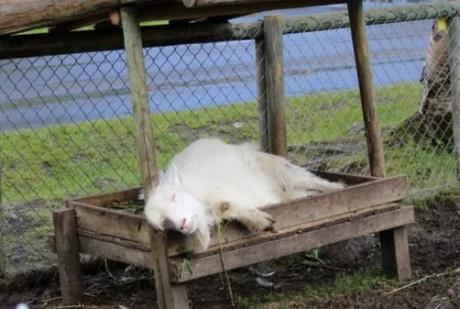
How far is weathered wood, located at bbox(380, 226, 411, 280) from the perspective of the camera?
5824mm

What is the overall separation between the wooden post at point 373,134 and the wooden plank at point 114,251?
175 centimetres

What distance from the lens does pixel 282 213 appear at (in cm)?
519

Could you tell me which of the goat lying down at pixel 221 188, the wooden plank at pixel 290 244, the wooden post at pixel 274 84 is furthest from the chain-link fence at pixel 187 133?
the wooden plank at pixel 290 244

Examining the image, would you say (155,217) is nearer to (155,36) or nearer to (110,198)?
(110,198)

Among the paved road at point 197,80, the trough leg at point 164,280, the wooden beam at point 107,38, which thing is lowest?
the trough leg at point 164,280

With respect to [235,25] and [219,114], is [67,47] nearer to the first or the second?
[235,25]

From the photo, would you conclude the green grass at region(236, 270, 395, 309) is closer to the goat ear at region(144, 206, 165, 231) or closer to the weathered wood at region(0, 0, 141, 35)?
the goat ear at region(144, 206, 165, 231)

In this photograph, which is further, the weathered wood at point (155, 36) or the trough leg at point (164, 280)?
the weathered wood at point (155, 36)

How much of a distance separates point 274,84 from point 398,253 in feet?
4.80

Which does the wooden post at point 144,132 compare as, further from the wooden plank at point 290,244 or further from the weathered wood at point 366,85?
the weathered wood at point 366,85

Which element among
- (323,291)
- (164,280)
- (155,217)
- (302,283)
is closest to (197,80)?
(302,283)

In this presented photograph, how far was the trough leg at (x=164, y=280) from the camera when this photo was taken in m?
4.72

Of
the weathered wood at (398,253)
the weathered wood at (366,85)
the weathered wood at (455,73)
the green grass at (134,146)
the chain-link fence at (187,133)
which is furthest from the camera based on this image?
the green grass at (134,146)

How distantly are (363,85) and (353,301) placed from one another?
1527mm
